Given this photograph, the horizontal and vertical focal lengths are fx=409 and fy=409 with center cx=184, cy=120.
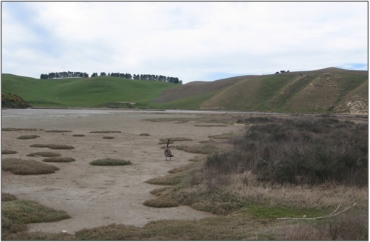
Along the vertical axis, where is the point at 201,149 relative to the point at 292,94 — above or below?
below

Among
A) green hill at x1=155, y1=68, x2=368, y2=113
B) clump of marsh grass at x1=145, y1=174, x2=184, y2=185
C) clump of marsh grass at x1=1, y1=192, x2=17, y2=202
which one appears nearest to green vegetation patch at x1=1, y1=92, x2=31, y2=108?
green hill at x1=155, y1=68, x2=368, y2=113

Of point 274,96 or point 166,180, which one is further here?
point 274,96

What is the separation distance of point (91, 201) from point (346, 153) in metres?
7.58

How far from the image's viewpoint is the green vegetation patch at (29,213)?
8758 mm

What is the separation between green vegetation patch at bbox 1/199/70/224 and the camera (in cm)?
876

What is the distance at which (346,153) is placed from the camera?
12.3m

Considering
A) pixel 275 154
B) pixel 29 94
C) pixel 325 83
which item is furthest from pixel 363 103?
pixel 29 94

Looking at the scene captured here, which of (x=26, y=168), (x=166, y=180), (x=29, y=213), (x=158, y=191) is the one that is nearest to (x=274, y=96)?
(x=26, y=168)

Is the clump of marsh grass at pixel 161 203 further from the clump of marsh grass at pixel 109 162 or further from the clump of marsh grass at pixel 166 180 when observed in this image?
the clump of marsh grass at pixel 109 162

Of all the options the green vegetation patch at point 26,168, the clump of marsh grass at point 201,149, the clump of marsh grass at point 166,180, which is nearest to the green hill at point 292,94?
the clump of marsh grass at point 201,149

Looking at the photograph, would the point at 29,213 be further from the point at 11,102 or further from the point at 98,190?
the point at 11,102

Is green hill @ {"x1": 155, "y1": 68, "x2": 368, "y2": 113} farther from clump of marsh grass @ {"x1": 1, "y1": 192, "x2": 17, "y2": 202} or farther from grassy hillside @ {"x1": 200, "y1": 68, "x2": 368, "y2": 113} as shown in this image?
clump of marsh grass @ {"x1": 1, "y1": 192, "x2": 17, "y2": 202}

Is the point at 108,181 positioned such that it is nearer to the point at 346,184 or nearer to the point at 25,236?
the point at 25,236

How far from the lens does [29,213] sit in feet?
29.9
